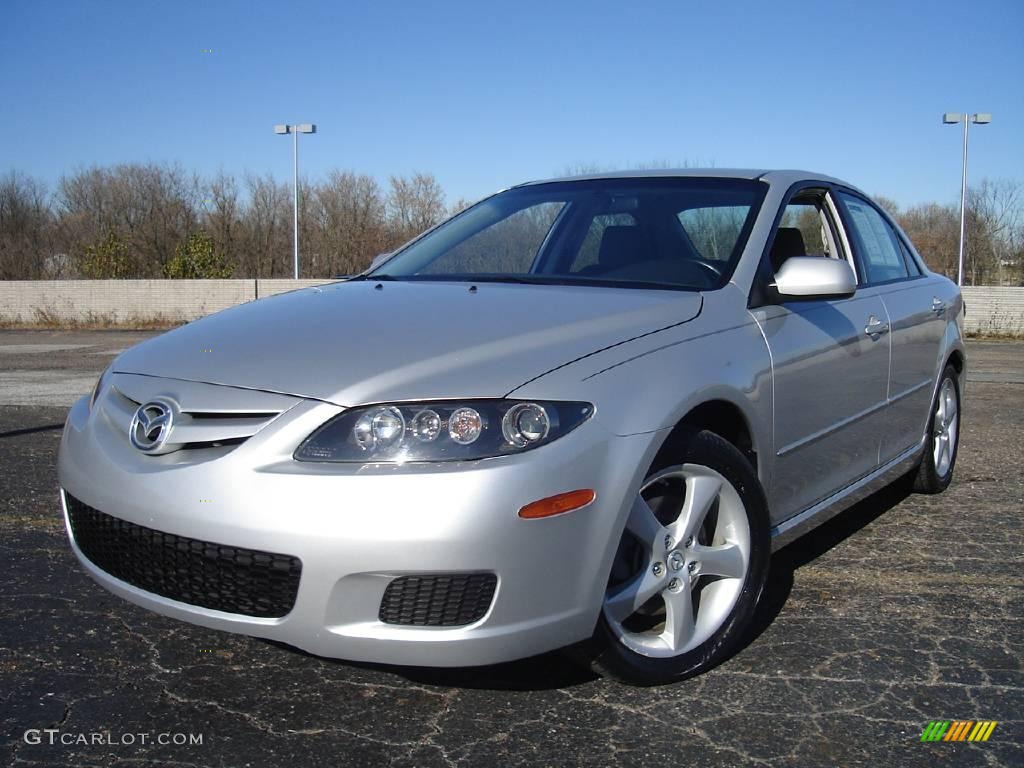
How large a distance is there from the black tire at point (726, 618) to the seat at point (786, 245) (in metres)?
0.98

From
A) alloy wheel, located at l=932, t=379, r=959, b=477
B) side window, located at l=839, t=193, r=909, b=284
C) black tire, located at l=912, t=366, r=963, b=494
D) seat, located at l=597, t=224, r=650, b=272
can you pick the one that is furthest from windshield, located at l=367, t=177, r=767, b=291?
alloy wheel, located at l=932, t=379, r=959, b=477

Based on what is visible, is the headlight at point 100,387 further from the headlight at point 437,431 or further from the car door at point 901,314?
the car door at point 901,314

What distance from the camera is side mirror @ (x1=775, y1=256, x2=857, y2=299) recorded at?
10.9 ft

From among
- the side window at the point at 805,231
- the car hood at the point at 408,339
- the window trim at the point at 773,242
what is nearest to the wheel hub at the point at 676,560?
the car hood at the point at 408,339

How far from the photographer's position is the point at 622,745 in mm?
2492

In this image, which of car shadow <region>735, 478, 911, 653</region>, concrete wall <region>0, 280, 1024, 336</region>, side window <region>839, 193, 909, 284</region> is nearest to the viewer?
car shadow <region>735, 478, 911, 653</region>

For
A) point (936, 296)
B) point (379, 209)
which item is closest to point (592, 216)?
point (936, 296)

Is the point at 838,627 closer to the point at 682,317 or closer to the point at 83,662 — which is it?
the point at 682,317

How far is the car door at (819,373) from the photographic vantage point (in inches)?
131

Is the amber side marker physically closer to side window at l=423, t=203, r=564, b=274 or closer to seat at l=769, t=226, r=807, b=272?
side window at l=423, t=203, r=564, b=274

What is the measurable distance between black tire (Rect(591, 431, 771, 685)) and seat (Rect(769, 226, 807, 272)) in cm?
98

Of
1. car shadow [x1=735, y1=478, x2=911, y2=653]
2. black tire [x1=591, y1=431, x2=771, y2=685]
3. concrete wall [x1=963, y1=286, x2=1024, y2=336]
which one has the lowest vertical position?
concrete wall [x1=963, y1=286, x2=1024, y2=336]

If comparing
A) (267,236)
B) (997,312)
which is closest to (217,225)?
(267,236)

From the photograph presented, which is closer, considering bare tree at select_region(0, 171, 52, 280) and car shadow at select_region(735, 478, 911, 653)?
car shadow at select_region(735, 478, 911, 653)
